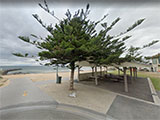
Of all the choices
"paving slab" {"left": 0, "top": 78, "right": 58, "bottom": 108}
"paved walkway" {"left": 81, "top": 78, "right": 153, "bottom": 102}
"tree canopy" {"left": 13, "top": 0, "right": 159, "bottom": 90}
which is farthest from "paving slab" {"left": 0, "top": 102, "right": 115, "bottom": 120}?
"paved walkway" {"left": 81, "top": 78, "right": 153, "bottom": 102}

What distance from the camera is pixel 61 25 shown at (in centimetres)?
524

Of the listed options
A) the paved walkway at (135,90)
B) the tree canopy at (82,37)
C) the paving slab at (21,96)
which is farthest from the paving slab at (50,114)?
the paved walkway at (135,90)

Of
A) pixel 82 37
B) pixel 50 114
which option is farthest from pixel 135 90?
pixel 50 114

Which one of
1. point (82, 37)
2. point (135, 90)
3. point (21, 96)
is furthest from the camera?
point (135, 90)

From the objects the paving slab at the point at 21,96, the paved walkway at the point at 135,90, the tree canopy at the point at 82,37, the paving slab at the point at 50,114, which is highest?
the tree canopy at the point at 82,37

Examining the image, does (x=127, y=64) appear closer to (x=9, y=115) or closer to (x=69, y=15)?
(x=69, y=15)

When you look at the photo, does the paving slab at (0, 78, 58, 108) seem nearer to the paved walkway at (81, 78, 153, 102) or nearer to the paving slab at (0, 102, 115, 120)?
the paving slab at (0, 102, 115, 120)

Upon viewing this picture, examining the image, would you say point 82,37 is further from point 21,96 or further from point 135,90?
point 135,90

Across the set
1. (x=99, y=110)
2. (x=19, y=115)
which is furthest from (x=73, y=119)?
(x=19, y=115)

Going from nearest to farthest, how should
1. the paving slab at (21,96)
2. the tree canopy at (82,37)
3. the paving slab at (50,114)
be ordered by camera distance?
1. the paving slab at (50,114)
2. the paving slab at (21,96)
3. the tree canopy at (82,37)

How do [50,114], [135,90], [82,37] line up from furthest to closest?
[135,90] < [82,37] < [50,114]

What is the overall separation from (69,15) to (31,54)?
3.89m

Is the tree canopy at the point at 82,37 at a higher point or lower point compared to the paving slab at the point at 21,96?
higher

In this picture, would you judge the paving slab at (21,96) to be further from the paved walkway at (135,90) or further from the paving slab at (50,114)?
the paved walkway at (135,90)
